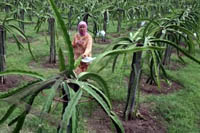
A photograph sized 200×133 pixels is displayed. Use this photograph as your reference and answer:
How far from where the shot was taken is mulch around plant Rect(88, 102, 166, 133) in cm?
279

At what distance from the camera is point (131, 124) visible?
2.87 m

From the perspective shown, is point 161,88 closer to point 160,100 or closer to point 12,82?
point 160,100

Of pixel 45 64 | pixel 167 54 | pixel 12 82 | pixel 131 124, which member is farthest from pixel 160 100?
pixel 45 64

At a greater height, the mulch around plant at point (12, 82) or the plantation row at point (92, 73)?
the plantation row at point (92, 73)

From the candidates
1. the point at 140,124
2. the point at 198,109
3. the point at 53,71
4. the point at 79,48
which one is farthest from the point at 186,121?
the point at 53,71

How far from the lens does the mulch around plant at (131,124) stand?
2793 millimetres

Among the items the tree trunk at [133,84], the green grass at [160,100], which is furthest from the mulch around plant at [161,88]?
the tree trunk at [133,84]

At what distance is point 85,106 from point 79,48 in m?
0.91

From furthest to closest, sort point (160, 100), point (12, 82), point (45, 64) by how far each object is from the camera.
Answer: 1. point (45, 64)
2. point (12, 82)
3. point (160, 100)

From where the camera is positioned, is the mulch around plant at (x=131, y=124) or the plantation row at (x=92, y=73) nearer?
the plantation row at (x=92, y=73)

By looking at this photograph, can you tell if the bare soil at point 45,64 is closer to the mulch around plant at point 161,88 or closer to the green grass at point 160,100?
the green grass at point 160,100

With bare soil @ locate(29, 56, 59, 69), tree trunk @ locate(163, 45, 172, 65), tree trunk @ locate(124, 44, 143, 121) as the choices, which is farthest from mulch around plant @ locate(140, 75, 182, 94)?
bare soil @ locate(29, 56, 59, 69)

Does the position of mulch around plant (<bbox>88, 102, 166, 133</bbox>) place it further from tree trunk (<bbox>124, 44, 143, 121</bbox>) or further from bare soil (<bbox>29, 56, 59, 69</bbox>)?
bare soil (<bbox>29, 56, 59, 69</bbox>)

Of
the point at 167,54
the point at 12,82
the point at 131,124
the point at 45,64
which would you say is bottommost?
the point at 131,124
